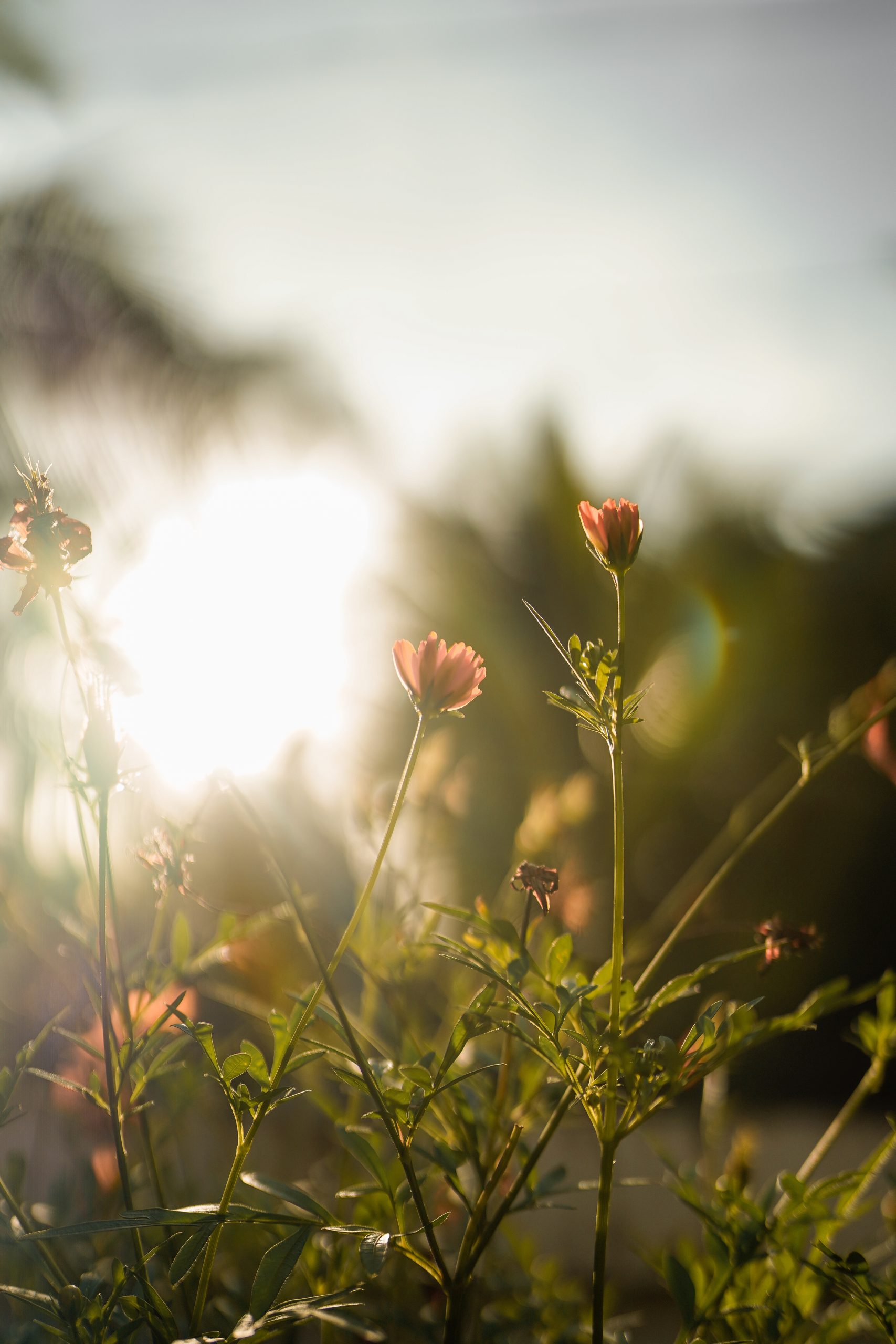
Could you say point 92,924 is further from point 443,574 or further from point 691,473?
point 691,473

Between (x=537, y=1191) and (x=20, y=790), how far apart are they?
44cm

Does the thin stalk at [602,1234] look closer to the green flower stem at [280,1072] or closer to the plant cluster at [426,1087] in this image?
the plant cluster at [426,1087]

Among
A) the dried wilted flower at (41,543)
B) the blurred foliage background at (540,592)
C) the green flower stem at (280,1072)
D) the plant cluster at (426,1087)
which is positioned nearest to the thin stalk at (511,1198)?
the plant cluster at (426,1087)

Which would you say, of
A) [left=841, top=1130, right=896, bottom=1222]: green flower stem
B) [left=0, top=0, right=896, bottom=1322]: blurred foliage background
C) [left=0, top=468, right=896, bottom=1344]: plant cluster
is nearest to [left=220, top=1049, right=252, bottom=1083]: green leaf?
[left=0, top=468, right=896, bottom=1344]: plant cluster

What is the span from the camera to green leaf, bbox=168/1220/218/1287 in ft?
1.13

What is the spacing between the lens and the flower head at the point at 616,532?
0.41m

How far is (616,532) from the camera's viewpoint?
0.41m

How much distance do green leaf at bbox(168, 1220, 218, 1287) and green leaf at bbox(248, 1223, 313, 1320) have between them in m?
0.03

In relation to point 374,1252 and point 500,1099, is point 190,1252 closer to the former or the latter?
point 374,1252

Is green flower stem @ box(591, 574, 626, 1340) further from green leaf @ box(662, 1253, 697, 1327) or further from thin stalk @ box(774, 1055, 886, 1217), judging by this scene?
thin stalk @ box(774, 1055, 886, 1217)

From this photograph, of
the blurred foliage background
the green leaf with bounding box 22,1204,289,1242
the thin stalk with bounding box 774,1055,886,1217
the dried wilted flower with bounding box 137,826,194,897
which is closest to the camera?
the green leaf with bounding box 22,1204,289,1242

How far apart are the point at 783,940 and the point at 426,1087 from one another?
0.21m

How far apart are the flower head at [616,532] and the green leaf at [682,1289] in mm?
338

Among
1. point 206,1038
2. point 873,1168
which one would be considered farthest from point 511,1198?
point 873,1168
